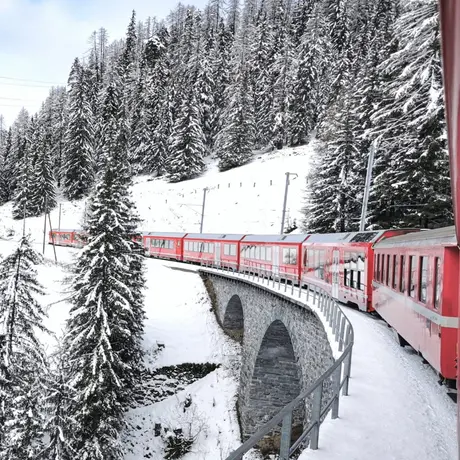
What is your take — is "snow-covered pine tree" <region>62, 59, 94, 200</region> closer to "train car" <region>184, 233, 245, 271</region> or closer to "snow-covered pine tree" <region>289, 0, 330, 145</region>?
"snow-covered pine tree" <region>289, 0, 330, 145</region>

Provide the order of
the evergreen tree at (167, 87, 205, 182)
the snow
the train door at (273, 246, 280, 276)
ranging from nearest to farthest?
1. the snow
2. the train door at (273, 246, 280, 276)
3. the evergreen tree at (167, 87, 205, 182)

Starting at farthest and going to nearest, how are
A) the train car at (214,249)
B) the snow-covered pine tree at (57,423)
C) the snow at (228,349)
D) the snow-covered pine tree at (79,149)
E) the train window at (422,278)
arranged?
1. the snow-covered pine tree at (79,149)
2. the train car at (214,249)
3. the snow-covered pine tree at (57,423)
4. the train window at (422,278)
5. the snow at (228,349)

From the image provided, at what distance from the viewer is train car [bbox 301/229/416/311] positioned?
54.8 ft

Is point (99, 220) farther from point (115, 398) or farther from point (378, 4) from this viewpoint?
point (378, 4)

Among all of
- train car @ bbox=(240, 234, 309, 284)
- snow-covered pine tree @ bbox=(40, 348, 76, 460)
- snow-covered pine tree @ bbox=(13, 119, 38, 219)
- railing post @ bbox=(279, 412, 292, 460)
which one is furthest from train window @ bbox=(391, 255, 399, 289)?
snow-covered pine tree @ bbox=(13, 119, 38, 219)

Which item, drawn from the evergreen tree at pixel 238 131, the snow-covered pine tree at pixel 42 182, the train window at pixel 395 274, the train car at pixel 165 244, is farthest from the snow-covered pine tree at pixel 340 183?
the snow-covered pine tree at pixel 42 182

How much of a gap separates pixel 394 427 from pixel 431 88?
18796 mm

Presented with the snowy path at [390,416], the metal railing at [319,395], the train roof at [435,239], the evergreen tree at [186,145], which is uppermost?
the evergreen tree at [186,145]

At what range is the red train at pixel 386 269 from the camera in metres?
7.46

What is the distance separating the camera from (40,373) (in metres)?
17.4

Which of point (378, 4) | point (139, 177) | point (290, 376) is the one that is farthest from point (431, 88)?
point (378, 4)

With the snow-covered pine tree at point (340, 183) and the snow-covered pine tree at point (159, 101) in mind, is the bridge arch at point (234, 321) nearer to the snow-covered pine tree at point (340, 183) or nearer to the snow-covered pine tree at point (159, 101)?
the snow-covered pine tree at point (340, 183)

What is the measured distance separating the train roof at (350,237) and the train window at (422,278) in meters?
7.05

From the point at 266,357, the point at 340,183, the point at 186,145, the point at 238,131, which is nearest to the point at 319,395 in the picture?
the point at 266,357
